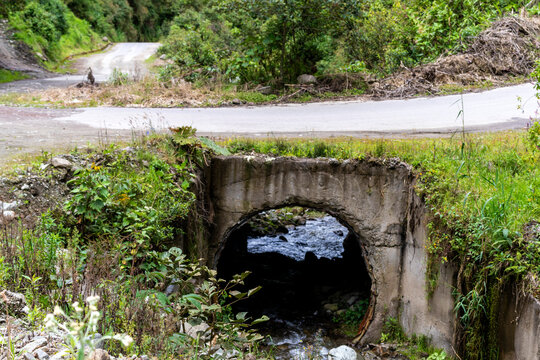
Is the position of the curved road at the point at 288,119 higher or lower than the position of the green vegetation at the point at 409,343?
higher

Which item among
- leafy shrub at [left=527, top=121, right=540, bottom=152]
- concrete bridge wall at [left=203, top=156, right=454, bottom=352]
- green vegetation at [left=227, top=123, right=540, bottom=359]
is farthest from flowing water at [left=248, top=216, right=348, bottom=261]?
leafy shrub at [left=527, top=121, right=540, bottom=152]

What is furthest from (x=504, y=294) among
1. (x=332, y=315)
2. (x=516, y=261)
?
(x=332, y=315)

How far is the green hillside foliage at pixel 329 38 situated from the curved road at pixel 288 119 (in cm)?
239

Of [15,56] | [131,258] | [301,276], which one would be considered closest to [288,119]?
[301,276]

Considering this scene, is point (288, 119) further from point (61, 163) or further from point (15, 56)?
point (15, 56)

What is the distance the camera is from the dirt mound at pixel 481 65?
1124 cm

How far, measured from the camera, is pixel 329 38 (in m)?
12.4

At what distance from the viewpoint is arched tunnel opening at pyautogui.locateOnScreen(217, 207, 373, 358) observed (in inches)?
333

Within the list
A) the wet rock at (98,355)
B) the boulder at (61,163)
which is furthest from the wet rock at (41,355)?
the boulder at (61,163)

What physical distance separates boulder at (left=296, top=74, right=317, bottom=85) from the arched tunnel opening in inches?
150

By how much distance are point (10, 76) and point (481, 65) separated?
1563 centimetres

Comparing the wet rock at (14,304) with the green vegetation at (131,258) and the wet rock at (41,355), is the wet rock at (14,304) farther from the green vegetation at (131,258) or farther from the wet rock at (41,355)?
the wet rock at (41,355)

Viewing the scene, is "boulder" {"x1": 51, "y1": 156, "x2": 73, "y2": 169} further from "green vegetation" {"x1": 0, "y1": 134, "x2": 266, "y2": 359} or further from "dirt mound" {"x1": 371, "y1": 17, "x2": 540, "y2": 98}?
"dirt mound" {"x1": 371, "y1": 17, "x2": 540, "y2": 98}

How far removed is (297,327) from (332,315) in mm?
809
